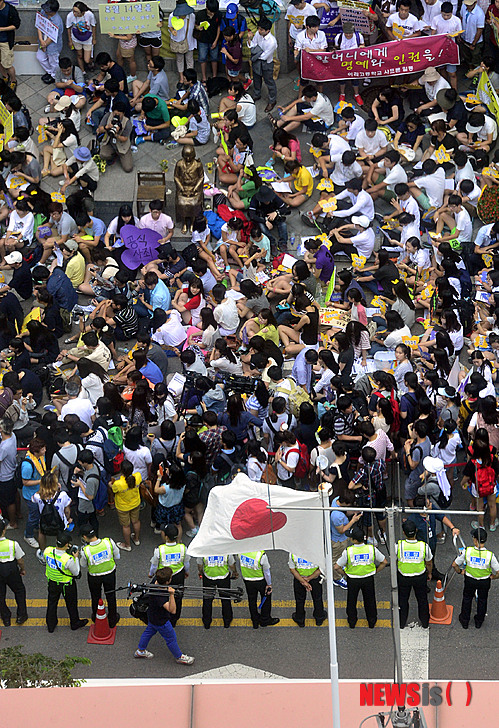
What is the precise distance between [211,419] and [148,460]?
880mm

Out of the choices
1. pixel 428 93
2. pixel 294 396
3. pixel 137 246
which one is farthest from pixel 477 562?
pixel 428 93

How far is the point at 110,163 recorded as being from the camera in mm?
20781

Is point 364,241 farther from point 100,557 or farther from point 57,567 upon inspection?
point 57,567

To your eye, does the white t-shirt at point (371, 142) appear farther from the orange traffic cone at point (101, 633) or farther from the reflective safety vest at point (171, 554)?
the orange traffic cone at point (101, 633)

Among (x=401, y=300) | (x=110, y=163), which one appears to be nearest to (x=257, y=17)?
(x=110, y=163)

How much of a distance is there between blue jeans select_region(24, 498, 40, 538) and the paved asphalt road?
0.61 meters

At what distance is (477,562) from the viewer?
13.8 metres

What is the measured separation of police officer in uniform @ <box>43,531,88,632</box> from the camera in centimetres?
1377

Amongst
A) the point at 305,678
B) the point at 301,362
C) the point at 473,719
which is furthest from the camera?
the point at 301,362

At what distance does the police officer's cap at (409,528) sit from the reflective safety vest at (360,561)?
40 centimetres

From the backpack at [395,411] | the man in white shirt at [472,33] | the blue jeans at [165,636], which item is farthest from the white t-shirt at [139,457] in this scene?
the man in white shirt at [472,33]

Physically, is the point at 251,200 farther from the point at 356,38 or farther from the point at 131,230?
the point at 356,38

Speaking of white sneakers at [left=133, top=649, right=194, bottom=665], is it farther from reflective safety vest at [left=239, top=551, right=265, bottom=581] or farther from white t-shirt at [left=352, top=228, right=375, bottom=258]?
white t-shirt at [left=352, top=228, right=375, bottom=258]

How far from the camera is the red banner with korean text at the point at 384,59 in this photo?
20.9m
